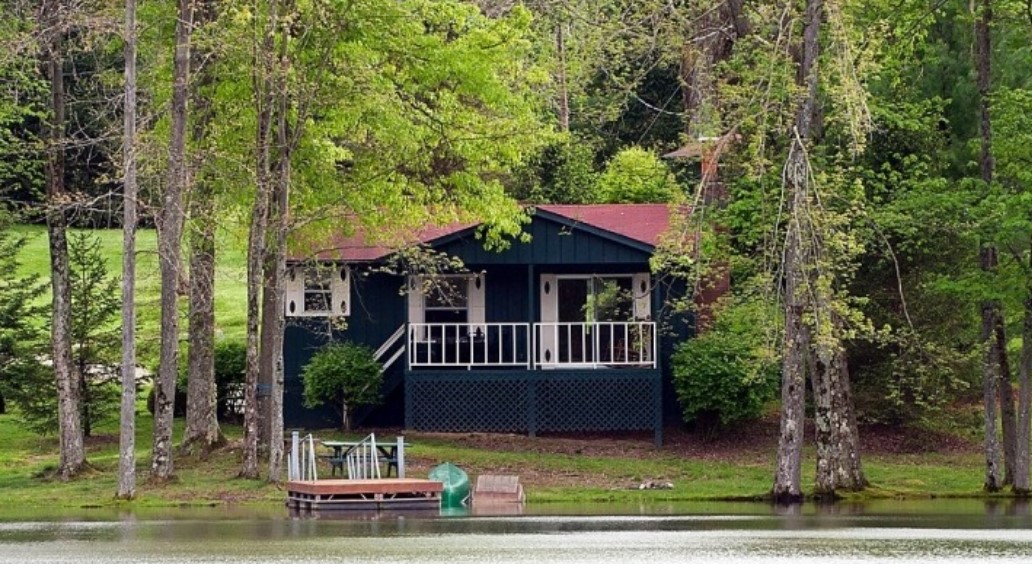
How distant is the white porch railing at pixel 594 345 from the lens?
42.1 metres

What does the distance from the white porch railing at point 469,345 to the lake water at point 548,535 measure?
30.7ft

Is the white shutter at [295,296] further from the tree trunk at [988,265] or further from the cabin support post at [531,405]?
the tree trunk at [988,265]

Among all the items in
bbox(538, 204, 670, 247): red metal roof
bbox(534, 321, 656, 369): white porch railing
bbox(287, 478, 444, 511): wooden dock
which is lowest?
bbox(287, 478, 444, 511): wooden dock

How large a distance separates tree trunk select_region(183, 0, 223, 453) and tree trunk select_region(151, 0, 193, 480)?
0.45m

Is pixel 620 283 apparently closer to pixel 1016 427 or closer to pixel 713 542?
pixel 1016 427

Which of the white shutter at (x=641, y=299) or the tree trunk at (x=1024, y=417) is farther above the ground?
the white shutter at (x=641, y=299)

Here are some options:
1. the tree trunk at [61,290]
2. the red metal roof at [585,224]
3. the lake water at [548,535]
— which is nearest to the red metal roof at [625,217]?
the red metal roof at [585,224]

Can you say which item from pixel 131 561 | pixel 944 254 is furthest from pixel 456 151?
pixel 131 561

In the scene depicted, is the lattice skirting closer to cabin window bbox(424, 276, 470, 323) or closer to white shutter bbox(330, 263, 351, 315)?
cabin window bbox(424, 276, 470, 323)

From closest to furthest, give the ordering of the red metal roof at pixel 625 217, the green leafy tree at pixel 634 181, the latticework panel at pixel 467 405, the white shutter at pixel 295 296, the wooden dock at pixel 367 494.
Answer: the wooden dock at pixel 367 494 → the latticework panel at pixel 467 405 → the red metal roof at pixel 625 217 → the white shutter at pixel 295 296 → the green leafy tree at pixel 634 181

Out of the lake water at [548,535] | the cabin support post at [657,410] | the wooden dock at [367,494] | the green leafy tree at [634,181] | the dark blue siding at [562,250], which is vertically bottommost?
the lake water at [548,535]

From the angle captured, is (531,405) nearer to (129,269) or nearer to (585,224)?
(585,224)

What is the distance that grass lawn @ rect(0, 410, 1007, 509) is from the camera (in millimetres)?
34438

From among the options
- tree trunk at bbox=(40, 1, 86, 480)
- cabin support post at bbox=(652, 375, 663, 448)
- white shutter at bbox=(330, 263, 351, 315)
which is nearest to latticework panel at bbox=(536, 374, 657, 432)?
cabin support post at bbox=(652, 375, 663, 448)
